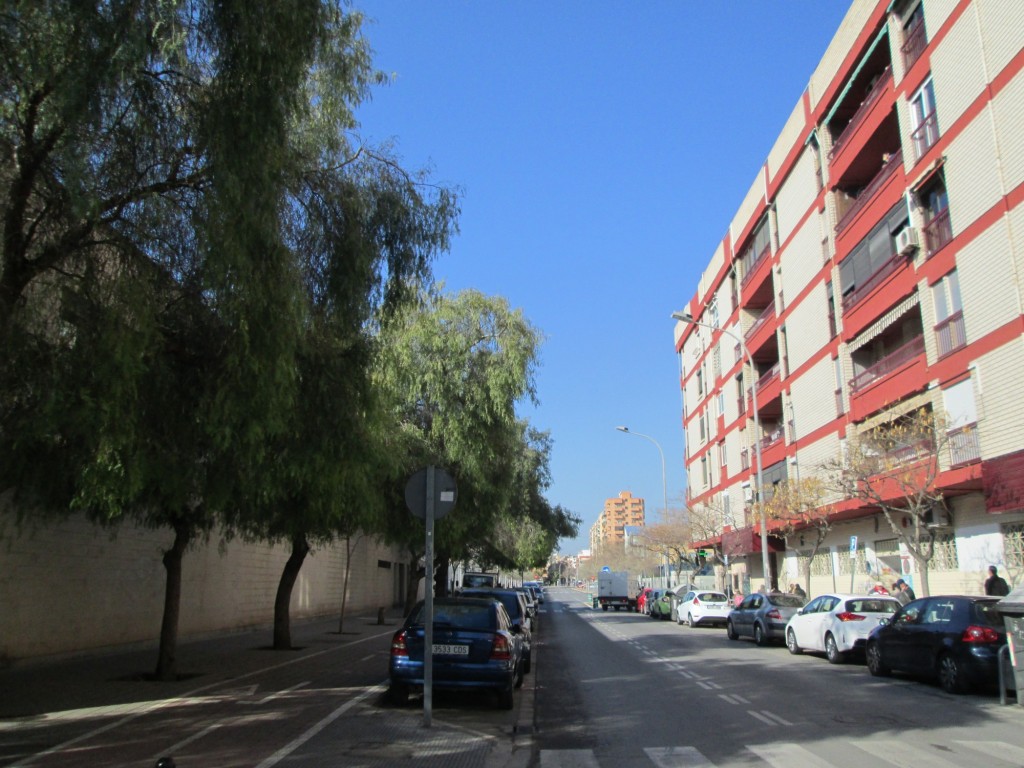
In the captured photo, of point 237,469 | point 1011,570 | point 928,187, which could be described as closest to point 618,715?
point 237,469

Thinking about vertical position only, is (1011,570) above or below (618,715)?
above

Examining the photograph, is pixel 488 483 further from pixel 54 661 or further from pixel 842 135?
pixel 842 135

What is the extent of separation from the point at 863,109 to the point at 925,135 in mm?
4134

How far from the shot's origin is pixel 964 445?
20.2 metres

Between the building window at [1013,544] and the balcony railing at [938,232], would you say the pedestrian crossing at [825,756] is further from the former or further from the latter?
the balcony railing at [938,232]

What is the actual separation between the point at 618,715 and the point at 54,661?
10.3m

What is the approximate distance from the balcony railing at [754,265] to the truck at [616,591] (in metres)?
21.5

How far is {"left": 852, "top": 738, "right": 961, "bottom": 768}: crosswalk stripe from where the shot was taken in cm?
766

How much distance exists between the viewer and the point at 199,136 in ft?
26.5

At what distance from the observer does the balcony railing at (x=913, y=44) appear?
22.8 meters

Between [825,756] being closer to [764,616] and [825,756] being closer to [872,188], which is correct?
[764,616]

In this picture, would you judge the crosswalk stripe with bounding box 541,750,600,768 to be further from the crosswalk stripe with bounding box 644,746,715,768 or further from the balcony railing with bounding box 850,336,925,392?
the balcony railing with bounding box 850,336,925,392

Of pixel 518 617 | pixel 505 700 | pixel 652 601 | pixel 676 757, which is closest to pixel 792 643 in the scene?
pixel 518 617

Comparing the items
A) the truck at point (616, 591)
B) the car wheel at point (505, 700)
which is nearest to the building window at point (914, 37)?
the car wheel at point (505, 700)
